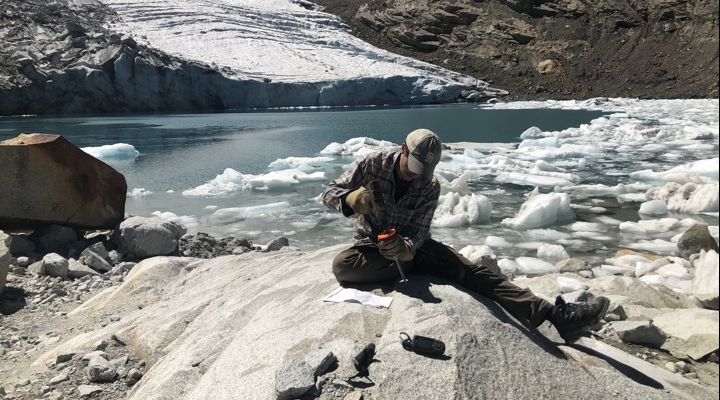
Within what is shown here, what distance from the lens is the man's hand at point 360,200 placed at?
300 centimetres

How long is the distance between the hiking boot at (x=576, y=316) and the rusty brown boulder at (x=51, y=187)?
5888 millimetres

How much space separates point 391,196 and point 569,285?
2.46m

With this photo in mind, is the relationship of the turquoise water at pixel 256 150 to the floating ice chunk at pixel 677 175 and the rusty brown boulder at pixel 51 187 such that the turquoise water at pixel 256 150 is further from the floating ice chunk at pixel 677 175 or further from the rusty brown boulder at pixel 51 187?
the floating ice chunk at pixel 677 175

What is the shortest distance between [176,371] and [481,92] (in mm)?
45299

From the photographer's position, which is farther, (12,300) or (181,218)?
(181,218)

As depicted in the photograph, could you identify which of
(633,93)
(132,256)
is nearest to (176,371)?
(132,256)

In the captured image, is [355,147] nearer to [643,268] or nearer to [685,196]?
[685,196]

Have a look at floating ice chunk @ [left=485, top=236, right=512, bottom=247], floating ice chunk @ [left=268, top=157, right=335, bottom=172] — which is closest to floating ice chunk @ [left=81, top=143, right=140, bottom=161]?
floating ice chunk @ [left=268, top=157, right=335, bottom=172]

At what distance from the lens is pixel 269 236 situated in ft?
26.9

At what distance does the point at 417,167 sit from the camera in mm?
3045

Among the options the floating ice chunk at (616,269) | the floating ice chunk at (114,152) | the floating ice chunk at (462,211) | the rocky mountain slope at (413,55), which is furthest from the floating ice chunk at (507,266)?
the rocky mountain slope at (413,55)

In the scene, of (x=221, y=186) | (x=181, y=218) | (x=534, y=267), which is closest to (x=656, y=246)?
(x=534, y=267)

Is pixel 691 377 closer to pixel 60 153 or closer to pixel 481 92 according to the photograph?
pixel 60 153

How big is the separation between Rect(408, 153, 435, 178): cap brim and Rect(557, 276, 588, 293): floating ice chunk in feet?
8.26
